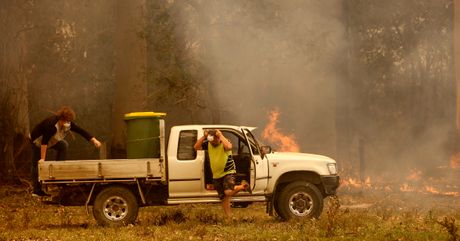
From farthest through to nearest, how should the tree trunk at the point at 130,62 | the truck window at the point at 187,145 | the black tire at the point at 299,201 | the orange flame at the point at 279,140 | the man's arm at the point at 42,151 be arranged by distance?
the orange flame at the point at 279,140
the tree trunk at the point at 130,62
the black tire at the point at 299,201
the truck window at the point at 187,145
the man's arm at the point at 42,151

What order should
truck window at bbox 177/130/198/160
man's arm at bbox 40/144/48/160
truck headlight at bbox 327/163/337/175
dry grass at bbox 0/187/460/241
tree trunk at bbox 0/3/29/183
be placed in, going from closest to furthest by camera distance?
dry grass at bbox 0/187/460/241 < man's arm at bbox 40/144/48/160 < truck window at bbox 177/130/198/160 < truck headlight at bbox 327/163/337/175 < tree trunk at bbox 0/3/29/183

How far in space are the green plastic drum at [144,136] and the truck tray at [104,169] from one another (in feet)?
1.11

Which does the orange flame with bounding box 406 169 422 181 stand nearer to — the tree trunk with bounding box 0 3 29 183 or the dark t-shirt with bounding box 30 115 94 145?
the tree trunk with bounding box 0 3 29 183

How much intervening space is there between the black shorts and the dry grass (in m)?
0.60

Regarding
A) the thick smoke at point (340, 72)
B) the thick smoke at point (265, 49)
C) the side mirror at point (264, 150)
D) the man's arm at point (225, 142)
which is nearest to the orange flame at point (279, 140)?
the thick smoke at point (340, 72)

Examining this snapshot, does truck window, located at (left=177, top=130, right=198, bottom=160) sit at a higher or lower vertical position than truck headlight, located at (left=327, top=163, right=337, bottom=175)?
higher

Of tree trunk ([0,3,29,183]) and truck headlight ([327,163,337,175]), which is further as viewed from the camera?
tree trunk ([0,3,29,183])

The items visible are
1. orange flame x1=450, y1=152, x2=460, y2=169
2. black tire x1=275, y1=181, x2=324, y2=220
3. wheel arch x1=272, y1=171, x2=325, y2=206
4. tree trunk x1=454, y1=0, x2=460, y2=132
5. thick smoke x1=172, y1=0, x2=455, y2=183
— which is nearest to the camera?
black tire x1=275, y1=181, x2=324, y2=220

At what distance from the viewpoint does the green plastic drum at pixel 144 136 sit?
12.2 meters

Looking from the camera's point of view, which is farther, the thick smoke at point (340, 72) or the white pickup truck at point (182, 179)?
the thick smoke at point (340, 72)

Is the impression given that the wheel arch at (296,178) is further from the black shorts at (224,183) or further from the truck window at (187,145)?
Result: the truck window at (187,145)

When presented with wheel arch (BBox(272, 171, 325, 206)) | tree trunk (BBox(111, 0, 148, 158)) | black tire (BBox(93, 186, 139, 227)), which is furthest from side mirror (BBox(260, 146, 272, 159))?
tree trunk (BBox(111, 0, 148, 158))

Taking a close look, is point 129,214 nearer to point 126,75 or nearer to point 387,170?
point 126,75

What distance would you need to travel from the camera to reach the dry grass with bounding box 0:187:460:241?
1049 cm
